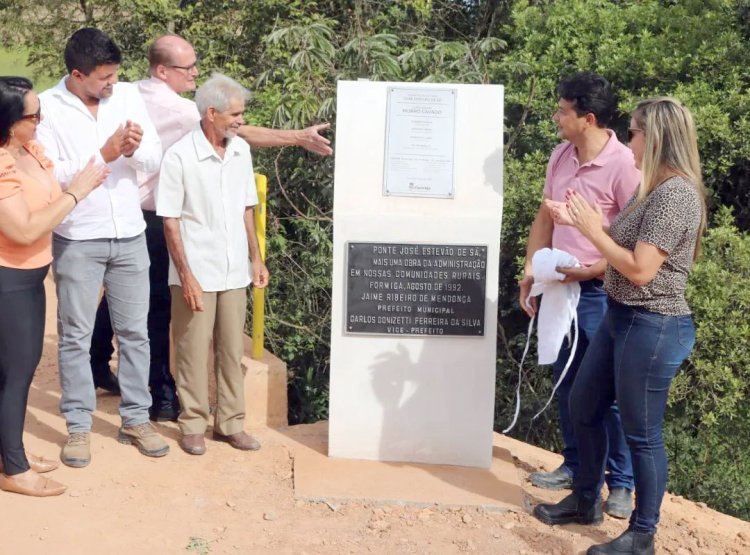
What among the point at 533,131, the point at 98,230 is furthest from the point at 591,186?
the point at 533,131

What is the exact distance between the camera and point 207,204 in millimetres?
4961

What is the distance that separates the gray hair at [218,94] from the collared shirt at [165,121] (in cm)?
45

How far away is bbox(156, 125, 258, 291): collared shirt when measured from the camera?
4.89 m

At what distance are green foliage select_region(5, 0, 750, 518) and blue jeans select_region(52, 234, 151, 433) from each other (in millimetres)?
2297

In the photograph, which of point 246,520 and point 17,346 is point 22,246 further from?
point 246,520

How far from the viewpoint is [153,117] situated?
5422 mm

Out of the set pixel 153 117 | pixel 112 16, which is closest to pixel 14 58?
pixel 112 16

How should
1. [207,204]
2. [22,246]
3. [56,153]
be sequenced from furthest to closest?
[207,204] → [56,153] → [22,246]

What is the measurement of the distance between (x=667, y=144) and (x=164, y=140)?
9.32ft

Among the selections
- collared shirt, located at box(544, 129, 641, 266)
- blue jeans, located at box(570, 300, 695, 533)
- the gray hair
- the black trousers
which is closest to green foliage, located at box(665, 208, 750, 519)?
collared shirt, located at box(544, 129, 641, 266)

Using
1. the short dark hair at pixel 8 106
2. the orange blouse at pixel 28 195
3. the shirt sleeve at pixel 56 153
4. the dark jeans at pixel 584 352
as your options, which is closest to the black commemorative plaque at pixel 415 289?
the dark jeans at pixel 584 352

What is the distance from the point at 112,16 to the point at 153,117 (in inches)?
206

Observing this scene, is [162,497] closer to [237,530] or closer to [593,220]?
[237,530]

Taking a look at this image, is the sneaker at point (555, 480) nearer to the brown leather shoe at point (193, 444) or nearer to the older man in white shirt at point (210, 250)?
the older man in white shirt at point (210, 250)
